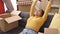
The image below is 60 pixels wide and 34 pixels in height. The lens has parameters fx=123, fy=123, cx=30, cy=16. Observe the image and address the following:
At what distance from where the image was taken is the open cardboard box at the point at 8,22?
2.19 m

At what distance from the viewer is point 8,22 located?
214cm

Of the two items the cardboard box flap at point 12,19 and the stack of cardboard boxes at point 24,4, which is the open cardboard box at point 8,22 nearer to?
the cardboard box flap at point 12,19

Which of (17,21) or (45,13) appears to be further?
(17,21)

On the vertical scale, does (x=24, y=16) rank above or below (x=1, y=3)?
below

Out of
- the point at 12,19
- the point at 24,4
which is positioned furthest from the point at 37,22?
the point at 24,4

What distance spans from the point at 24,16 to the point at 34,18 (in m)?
0.29

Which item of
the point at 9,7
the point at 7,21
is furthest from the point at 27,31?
the point at 9,7

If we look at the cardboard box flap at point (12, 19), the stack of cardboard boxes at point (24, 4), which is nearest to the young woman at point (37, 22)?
the cardboard box flap at point (12, 19)

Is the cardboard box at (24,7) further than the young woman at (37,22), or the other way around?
the cardboard box at (24,7)

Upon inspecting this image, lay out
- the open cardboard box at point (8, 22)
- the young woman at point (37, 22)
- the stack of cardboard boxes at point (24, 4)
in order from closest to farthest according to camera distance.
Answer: the young woman at point (37, 22) < the open cardboard box at point (8, 22) < the stack of cardboard boxes at point (24, 4)

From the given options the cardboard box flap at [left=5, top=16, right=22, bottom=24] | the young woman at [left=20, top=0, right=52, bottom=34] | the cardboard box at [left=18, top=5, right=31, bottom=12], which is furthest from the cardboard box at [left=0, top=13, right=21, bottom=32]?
the cardboard box at [left=18, top=5, right=31, bottom=12]

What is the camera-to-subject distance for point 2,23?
88.5 inches

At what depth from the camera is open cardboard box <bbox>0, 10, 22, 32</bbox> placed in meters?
2.19

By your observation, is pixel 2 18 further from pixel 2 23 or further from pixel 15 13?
pixel 15 13
